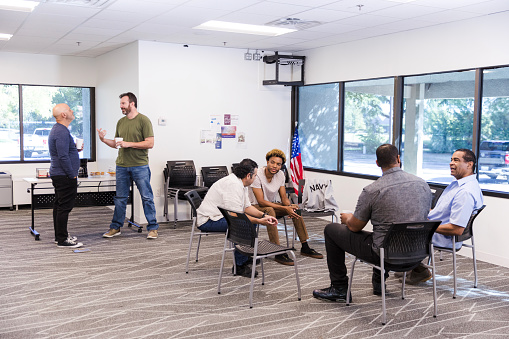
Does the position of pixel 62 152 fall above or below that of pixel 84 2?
below

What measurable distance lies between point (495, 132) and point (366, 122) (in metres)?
2.26

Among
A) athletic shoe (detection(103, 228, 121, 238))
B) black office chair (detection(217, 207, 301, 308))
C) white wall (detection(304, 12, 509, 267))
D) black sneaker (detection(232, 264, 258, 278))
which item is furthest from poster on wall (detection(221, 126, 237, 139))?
black office chair (detection(217, 207, 301, 308))

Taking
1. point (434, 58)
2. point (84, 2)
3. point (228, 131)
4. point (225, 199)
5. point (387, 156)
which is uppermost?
point (84, 2)

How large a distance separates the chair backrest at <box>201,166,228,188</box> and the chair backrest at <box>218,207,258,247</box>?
151 inches

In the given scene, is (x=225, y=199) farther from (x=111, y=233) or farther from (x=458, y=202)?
(x=111, y=233)

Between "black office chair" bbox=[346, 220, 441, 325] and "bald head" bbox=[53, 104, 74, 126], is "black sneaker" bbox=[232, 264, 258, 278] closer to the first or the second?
"black office chair" bbox=[346, 220, 441, 325]

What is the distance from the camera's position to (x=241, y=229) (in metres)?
4.47

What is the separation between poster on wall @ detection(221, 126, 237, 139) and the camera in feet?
29.0

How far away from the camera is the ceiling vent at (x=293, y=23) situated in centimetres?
647

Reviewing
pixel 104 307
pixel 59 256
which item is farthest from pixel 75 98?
pixel 104 307

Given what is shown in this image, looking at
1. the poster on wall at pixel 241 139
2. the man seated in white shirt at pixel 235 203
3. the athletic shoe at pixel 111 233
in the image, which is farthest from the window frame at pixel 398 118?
the athletic shoe at pixel 111 233

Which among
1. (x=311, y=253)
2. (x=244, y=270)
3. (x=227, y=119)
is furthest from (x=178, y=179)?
(x=244, y=270)

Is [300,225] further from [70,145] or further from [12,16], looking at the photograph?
[12,16]

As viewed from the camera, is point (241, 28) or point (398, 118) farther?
point (398, 118)
